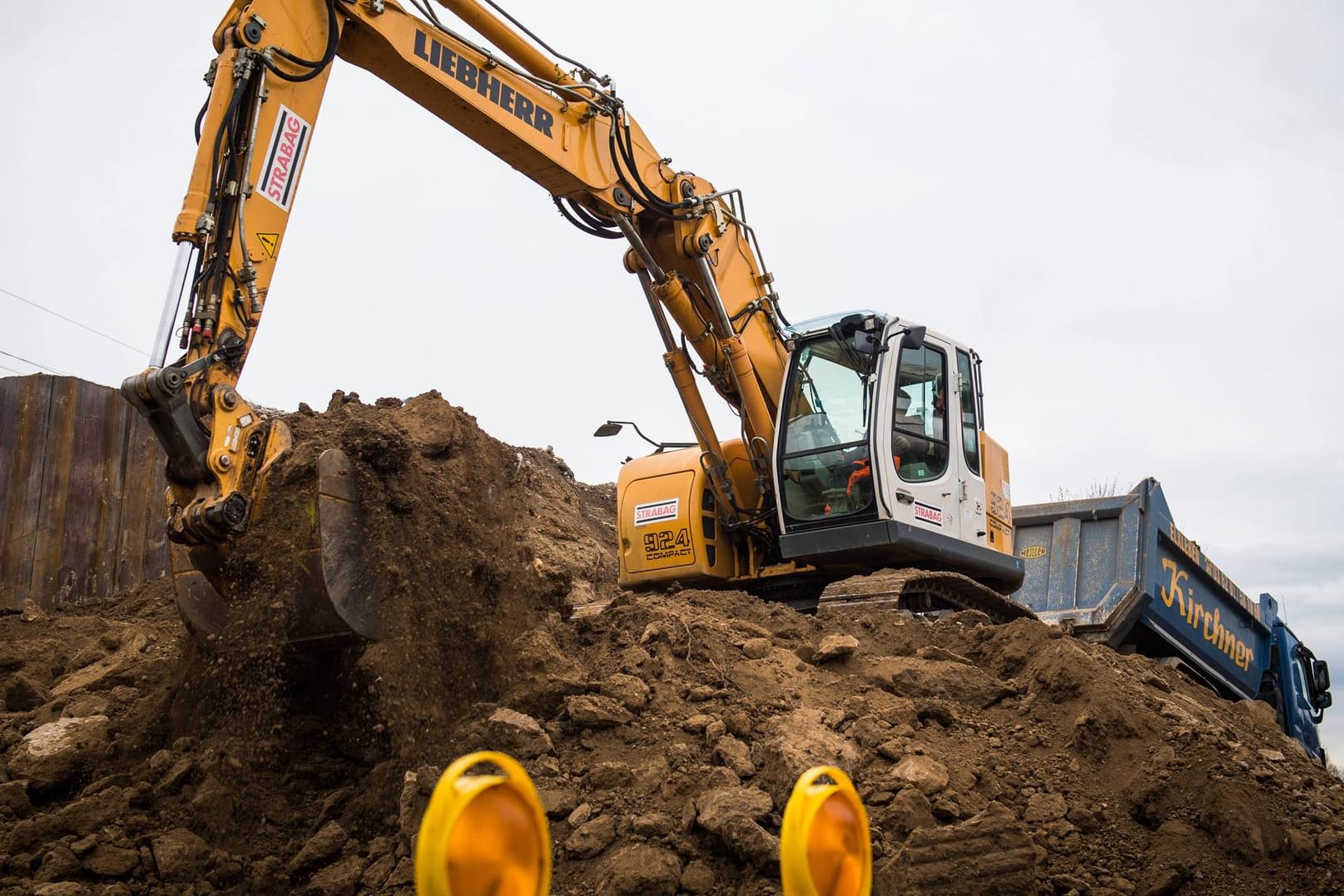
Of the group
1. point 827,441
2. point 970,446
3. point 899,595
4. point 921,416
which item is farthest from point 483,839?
point 970,446

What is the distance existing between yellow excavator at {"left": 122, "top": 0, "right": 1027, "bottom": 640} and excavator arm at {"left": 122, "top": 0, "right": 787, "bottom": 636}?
0.01m

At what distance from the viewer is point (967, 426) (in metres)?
8.54

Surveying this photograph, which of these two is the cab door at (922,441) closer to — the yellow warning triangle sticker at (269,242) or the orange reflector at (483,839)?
the yellow warning triangle sticker at (269,242)

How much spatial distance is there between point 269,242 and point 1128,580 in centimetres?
723

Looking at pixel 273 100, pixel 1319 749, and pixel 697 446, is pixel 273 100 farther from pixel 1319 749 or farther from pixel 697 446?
pixel 1319 749

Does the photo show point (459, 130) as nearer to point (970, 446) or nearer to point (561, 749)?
point (561, 749)

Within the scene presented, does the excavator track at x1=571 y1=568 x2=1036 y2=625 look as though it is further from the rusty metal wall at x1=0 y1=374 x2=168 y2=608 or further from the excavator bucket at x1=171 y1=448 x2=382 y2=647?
the rusty metal wall at x1=0 y1=374 x2=168 y2=608

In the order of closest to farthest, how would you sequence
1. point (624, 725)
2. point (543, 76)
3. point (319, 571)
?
point (319, 571) → point (624, 725) → point (543, 76)

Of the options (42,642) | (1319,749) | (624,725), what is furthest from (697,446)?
(1319,749)

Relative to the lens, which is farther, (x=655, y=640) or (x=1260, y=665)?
(x=1260, y=665)

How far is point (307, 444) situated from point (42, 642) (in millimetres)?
3326

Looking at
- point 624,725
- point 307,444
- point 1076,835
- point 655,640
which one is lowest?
point 1076,835

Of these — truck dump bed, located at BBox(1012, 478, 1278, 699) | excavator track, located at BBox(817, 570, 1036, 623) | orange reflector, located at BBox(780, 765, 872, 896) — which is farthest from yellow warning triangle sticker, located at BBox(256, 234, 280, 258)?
truck dump bed, located at BBox(1012, 478, 1278, 699)

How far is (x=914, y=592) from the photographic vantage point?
7.77 metres
